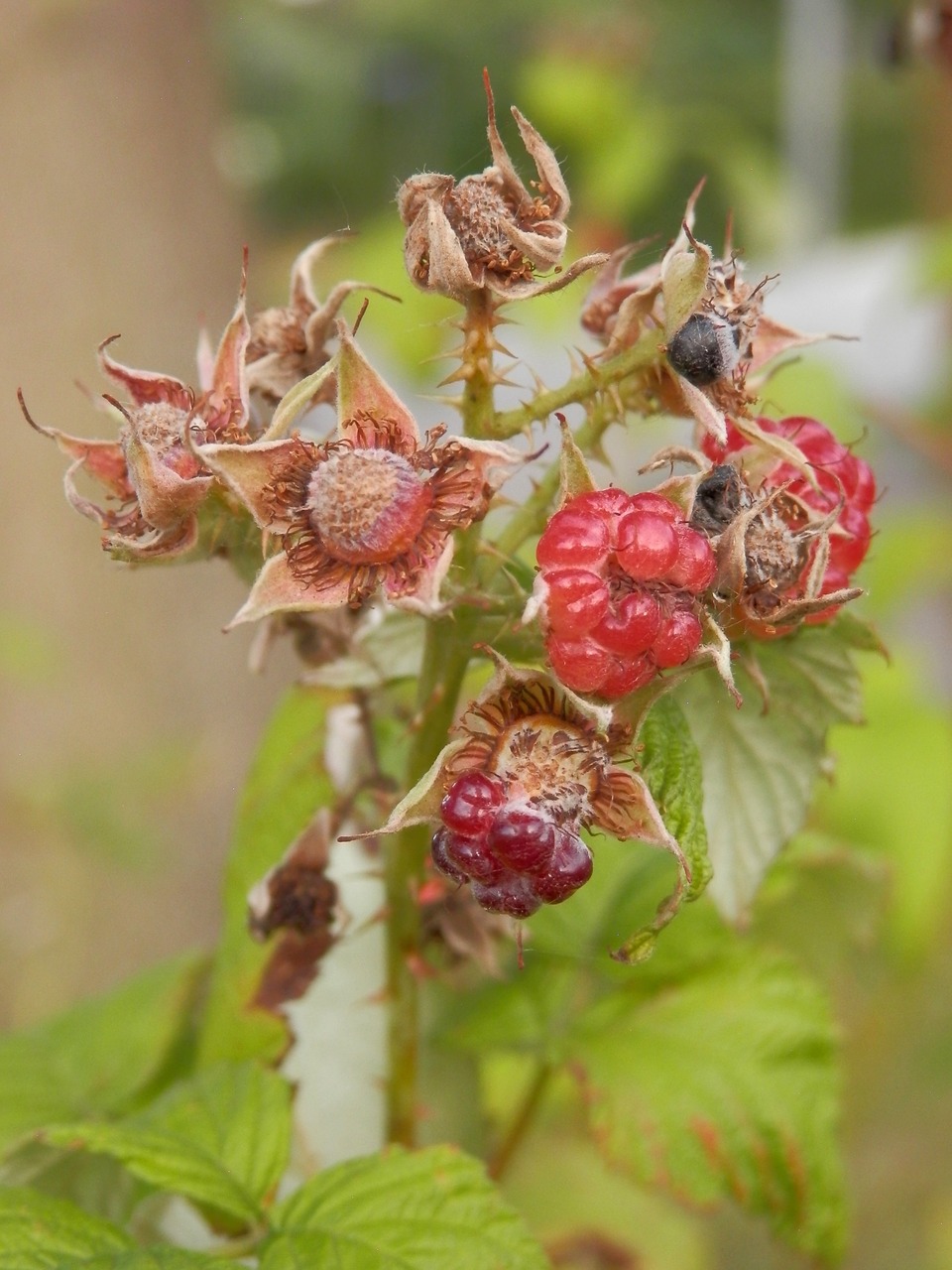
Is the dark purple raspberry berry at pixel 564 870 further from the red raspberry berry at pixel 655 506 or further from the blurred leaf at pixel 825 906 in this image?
the blurred leaf at pixel 825 906

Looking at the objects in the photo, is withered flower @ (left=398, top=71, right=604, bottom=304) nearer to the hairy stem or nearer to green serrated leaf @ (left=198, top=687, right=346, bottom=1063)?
the hairy stem

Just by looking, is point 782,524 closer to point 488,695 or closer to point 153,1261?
point 488,695

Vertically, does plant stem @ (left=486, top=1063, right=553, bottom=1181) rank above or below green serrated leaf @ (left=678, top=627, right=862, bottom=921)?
below

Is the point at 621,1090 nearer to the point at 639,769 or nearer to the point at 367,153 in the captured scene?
the point at 639,769

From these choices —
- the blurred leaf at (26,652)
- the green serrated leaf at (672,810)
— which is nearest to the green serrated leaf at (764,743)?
the green serrated leaf at (672,810)

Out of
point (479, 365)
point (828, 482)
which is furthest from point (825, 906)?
point (479, 365)

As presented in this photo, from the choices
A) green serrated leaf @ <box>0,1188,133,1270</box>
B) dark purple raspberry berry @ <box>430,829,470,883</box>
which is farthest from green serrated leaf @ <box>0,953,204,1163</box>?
dark purple raspberry berry @ <box>430,829,470,883</box>

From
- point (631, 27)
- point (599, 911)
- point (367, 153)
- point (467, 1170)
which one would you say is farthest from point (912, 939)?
point (367, 153)
